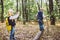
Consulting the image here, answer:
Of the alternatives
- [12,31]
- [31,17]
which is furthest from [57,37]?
[31,17]

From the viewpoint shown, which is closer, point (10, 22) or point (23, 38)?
point (10, 22)

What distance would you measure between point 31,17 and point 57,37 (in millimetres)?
21203

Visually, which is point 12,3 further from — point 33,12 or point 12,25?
point 12,25

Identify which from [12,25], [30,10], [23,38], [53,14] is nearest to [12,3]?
[30,10]

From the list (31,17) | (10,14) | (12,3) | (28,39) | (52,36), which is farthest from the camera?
(12,3)

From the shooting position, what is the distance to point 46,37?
13.7 meters

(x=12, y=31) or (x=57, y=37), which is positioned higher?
(x=12, y=31)

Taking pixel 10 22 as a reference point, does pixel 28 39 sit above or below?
below

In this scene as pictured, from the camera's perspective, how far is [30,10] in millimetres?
35125

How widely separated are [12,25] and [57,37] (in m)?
4.08

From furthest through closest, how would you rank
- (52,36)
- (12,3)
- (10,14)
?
(12,3), (52,36), (10,14)

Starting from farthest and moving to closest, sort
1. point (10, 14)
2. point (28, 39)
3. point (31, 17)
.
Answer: point (31, 17) < point (28, 39) < point (10, 14)

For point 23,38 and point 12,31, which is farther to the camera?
point 23,38

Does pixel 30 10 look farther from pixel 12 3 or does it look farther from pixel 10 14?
pixel 10 14
